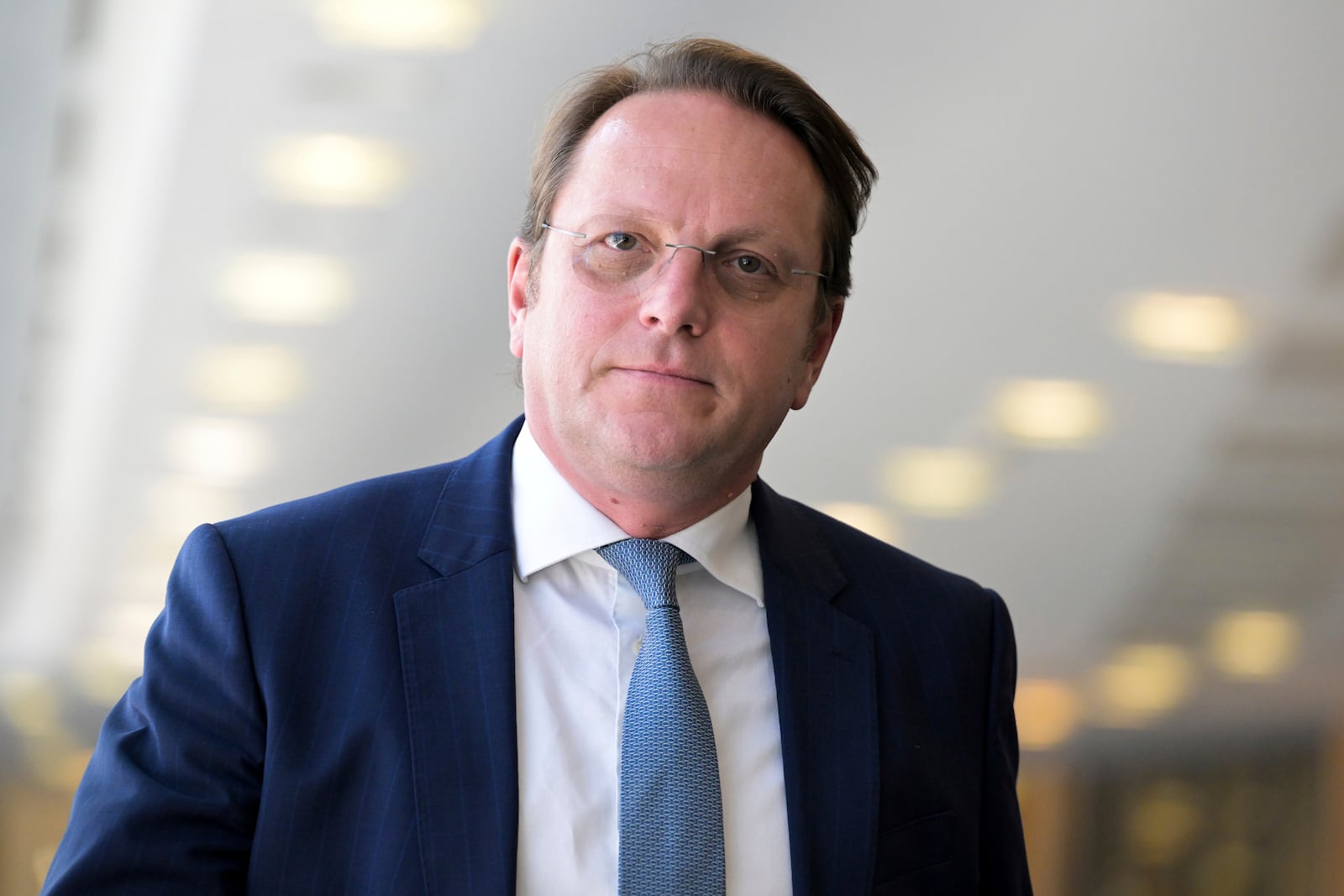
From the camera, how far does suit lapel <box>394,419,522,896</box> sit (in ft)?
4.69

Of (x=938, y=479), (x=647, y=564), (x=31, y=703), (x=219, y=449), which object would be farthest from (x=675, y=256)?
(x=31, y=703)

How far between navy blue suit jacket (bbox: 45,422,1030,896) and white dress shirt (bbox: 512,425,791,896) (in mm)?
37

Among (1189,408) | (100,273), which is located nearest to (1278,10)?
(1189,408)

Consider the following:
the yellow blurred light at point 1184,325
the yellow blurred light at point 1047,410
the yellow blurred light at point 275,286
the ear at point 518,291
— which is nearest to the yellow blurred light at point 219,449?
the yellow blurred light at point 275,286

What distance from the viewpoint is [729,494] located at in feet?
5.76

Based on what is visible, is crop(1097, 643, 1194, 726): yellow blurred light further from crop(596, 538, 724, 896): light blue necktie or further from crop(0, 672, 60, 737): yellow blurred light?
crop(0, 672, 60, 737): yellow blurred light

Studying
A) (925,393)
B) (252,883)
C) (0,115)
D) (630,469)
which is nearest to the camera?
(252,883)

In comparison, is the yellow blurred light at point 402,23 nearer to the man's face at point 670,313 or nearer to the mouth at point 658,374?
the man's face at point 670,313

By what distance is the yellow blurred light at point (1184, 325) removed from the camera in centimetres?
315

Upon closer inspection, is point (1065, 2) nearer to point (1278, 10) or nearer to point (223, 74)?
point (1278, 10)

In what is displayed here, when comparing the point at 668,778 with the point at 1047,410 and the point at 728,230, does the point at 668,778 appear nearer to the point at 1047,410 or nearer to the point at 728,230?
the point at 728,230

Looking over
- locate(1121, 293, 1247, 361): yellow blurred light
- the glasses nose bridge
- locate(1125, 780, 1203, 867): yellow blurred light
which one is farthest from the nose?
locate(1125, 780, 1203, 867): yellow blurred light

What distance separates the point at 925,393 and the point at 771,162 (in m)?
1.46

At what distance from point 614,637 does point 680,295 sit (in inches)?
15.9
